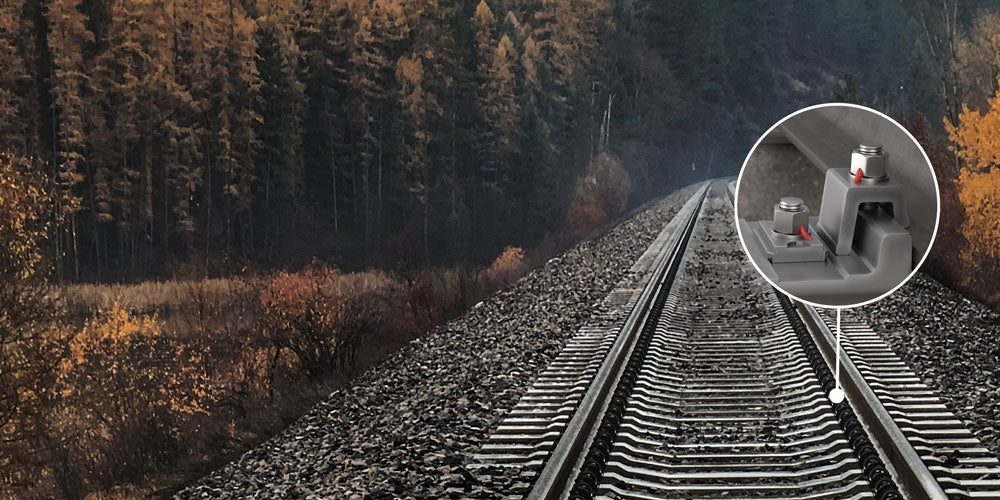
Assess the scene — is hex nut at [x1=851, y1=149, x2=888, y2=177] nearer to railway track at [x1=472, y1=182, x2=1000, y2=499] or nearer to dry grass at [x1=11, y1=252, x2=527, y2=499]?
railway track at [x1=472, y1=182, x2=1000, y2=499]

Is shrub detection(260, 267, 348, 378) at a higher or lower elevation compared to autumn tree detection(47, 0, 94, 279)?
lower

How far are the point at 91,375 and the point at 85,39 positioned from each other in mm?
25601

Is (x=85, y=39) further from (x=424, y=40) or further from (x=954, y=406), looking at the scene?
(x=954, y=406)

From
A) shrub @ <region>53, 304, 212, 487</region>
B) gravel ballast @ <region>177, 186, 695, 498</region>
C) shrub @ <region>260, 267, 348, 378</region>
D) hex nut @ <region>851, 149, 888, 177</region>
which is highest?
hex nut @ <region>851, 149, 888, 177</region>

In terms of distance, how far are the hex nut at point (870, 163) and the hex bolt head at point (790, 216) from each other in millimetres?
336

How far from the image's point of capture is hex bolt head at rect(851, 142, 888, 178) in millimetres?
3674

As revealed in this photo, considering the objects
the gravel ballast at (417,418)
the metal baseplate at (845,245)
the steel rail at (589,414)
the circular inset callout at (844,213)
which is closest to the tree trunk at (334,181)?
the gravel ballast at (417,418)

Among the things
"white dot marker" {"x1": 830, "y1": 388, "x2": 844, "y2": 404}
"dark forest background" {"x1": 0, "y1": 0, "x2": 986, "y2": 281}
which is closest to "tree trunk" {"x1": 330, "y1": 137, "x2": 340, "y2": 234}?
"dark forest background" {"x1": 0, "y1": 0, "x2": 986, "y2": 281}

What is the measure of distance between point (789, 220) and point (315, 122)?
169 ft

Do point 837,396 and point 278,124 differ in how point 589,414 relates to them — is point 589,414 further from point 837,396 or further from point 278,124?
point 278,124

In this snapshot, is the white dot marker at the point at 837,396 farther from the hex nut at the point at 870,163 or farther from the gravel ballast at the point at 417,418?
the hex nut at the point at 870,163

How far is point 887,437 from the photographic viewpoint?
6715 mm

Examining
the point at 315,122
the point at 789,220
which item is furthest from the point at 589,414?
the point at 315,122

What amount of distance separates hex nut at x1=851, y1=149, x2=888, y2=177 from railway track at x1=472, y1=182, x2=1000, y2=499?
272 centimetres
